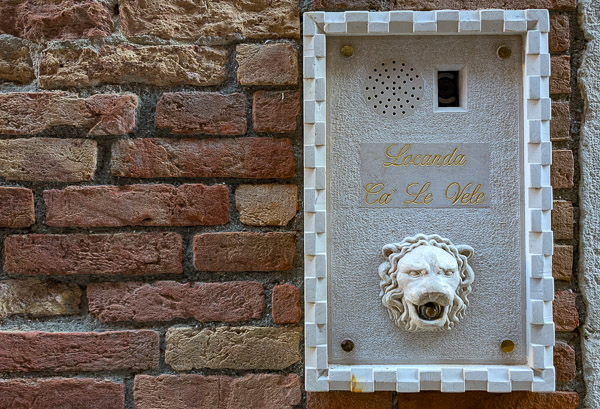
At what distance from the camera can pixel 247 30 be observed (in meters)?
0.93

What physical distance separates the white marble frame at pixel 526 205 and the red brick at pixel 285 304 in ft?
0.23

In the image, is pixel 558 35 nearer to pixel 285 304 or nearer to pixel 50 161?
pixel 285 304

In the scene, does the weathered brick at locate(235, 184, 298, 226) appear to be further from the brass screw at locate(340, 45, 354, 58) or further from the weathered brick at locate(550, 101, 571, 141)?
the weathered brick at locate(550, 101, 571, 141)

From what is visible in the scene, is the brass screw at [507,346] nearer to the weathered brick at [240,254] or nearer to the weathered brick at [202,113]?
the weathered brick at [240,254]

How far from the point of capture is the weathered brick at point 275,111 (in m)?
0.91

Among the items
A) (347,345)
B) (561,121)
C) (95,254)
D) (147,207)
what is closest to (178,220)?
(147,207)

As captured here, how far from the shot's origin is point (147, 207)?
91 centimetres

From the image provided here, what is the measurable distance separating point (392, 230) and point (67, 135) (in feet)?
2.01

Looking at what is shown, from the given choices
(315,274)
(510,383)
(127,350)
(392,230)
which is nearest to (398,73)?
(392,230)

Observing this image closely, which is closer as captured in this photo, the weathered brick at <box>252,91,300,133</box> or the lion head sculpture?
the lion head sculpture

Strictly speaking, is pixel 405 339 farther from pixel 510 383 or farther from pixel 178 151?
pixel 178 151

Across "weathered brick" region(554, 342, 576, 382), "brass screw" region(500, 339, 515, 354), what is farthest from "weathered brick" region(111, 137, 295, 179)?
"weathered brick" region(554, 342, 576, 382)

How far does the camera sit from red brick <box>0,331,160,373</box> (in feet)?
2.98

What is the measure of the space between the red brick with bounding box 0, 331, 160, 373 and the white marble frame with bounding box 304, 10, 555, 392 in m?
0.30
